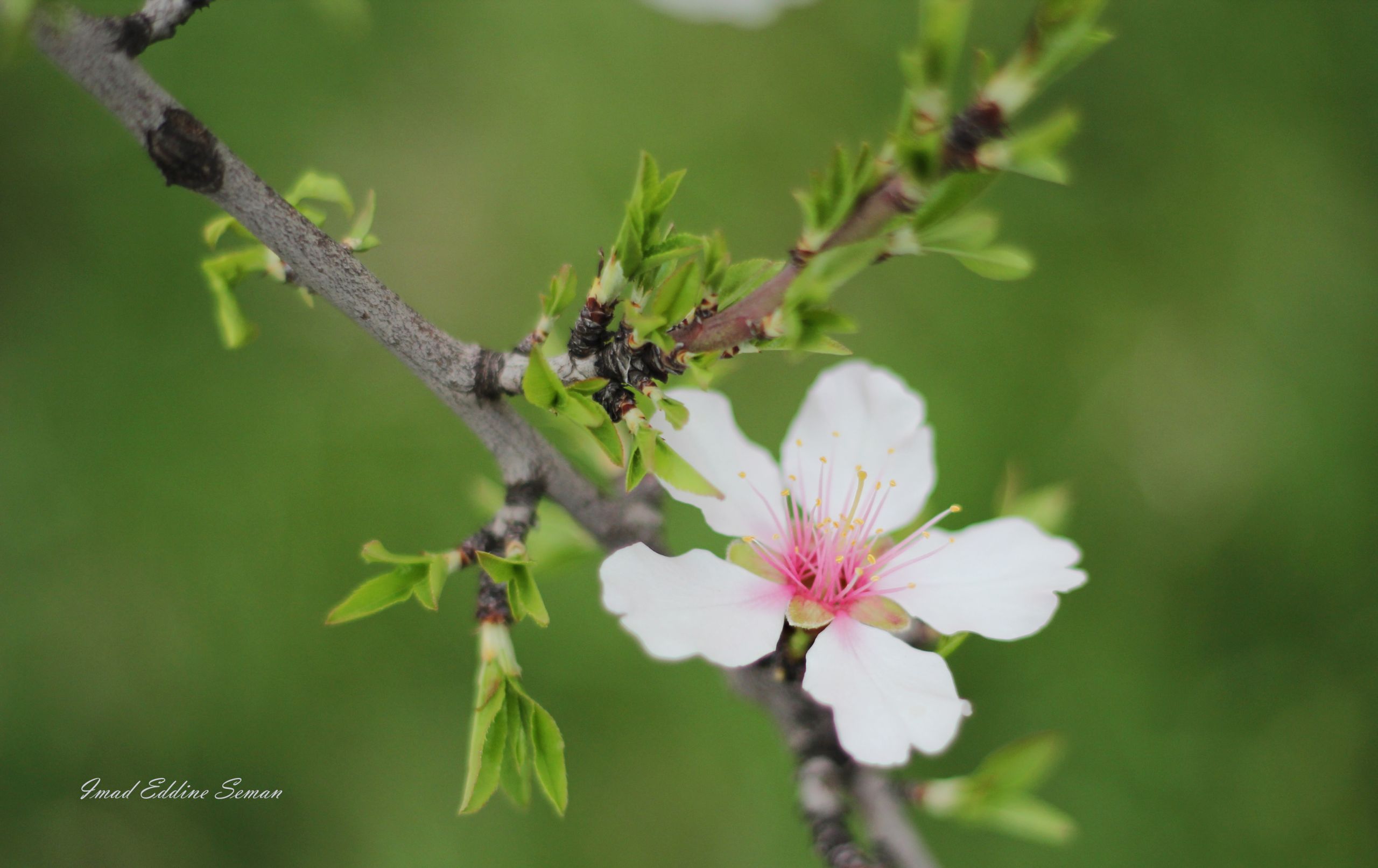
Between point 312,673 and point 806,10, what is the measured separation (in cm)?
287

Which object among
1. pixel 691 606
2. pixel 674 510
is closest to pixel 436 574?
pixel 691 606

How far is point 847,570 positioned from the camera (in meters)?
1.34

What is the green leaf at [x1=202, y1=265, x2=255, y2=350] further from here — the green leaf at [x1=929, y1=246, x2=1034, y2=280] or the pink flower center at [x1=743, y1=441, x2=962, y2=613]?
the green leaf at [x1=929, y1=246, x2=1034, y2=280]

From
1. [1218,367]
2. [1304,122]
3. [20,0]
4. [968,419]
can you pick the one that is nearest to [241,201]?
[20,0]

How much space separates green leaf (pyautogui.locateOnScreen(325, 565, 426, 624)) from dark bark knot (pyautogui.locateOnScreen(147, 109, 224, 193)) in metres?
0.45

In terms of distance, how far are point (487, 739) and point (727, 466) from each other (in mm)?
509

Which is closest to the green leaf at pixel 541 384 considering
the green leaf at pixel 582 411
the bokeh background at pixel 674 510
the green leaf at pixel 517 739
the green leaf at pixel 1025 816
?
the green leaf at pixel 582 411

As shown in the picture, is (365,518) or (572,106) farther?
(572,106)

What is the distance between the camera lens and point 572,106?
130 inches

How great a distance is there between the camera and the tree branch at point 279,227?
0.90 m

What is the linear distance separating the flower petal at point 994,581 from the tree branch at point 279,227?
55 cm

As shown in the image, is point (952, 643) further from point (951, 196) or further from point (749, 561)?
point (951, 196)

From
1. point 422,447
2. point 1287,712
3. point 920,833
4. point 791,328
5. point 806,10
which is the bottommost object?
point 791,328

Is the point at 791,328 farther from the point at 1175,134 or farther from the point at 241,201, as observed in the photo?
the point at 1175,134
